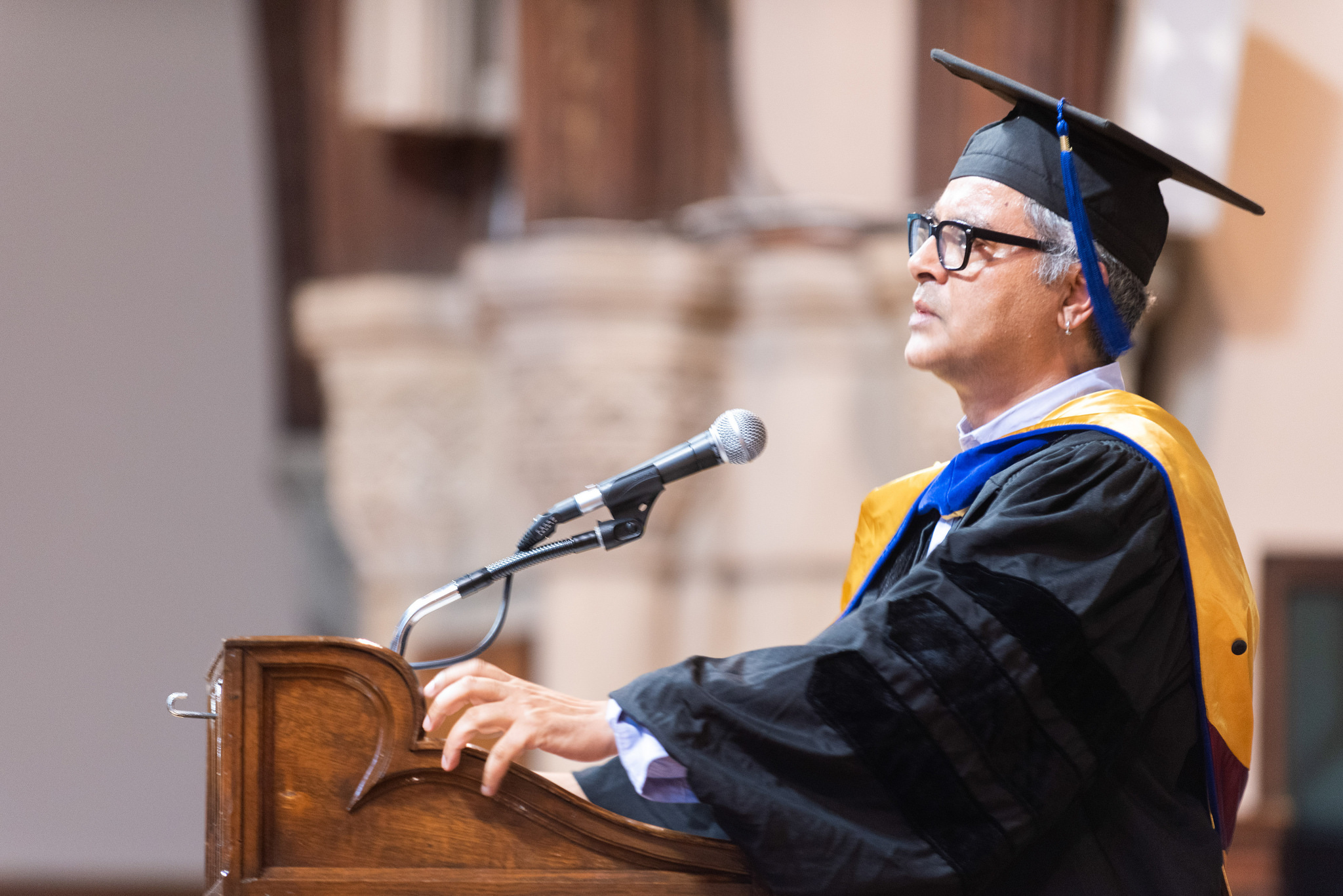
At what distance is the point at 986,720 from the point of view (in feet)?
4.33

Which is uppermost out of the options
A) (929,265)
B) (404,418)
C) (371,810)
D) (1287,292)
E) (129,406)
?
(929,265)

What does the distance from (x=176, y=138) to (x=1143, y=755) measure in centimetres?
470

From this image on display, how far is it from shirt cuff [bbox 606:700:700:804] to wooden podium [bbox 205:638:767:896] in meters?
0.05

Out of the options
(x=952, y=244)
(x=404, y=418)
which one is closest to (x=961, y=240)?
(x=952, y=244)

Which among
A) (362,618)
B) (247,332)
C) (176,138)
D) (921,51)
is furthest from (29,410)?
(921,51)

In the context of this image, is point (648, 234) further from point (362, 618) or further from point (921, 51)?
point (362, 618)

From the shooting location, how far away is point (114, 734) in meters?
5.07

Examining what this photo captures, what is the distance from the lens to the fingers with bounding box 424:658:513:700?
1376 mm

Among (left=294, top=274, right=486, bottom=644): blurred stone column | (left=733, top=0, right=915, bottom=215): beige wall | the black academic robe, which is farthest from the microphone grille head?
(left=294, top=274, right=486, bottom=644): blurred stone column

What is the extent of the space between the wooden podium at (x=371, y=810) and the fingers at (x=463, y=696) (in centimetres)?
2

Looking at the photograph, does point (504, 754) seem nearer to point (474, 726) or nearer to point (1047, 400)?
point (474, 726)

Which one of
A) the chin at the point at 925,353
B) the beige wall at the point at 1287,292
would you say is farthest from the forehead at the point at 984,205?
the beige wall at the point at 1287,292

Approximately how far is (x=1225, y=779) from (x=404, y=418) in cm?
312

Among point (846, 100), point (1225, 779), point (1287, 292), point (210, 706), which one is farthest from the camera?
point (846, 100)
